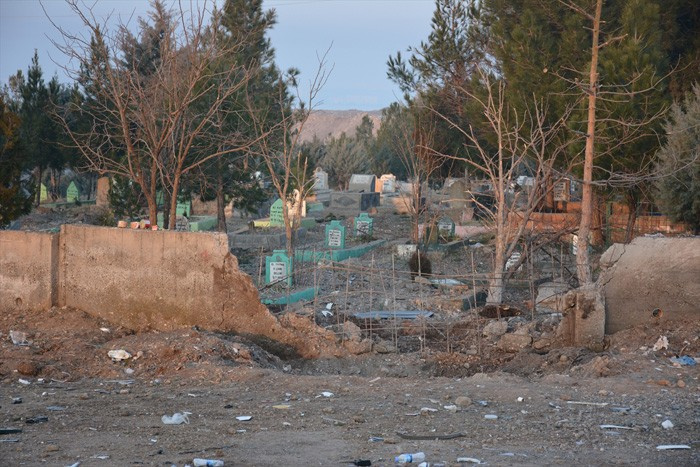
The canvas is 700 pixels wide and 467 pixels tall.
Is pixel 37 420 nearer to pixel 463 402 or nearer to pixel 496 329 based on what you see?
pixel 463 402

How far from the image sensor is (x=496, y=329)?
36.2 ft

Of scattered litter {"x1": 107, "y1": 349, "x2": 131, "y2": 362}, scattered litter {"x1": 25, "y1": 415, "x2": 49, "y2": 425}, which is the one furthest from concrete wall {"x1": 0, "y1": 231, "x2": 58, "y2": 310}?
scattered litter {"x1": 25, "y1": 415, "x2": 49, "y2": 425}

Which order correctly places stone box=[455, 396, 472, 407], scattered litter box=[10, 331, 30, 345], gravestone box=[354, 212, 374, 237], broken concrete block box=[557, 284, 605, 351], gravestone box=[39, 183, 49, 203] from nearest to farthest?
stone box=[455, 396, 472, 407], scattered litter box=[10, 331, 30, 345], broken concrete block box=[557, 284, 605, 351], gravestone box=[354, 212, 374, 237], gravestone box=[39, 183, 49, 203]

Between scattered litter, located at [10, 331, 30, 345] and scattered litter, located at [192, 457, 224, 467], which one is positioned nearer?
scattered litter, located at [192, 457, 224, 467]

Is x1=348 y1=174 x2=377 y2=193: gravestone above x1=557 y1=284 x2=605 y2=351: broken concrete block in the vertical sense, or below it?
above

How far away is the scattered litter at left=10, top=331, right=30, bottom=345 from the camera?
981 centimetres

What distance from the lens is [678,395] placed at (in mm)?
7734

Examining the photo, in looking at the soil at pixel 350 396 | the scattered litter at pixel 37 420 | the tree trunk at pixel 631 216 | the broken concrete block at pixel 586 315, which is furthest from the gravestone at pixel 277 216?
the scattered litter at pixel 37 420

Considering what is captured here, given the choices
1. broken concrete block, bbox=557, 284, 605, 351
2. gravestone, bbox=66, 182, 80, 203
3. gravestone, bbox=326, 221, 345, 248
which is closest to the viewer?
broken concrete block, bbox=557, 284, 605, 351

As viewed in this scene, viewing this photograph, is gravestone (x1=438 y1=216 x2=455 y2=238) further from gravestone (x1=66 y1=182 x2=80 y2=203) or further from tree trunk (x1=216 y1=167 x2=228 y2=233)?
gravestone (x1=66 y1=182 x2=80 y2=203)

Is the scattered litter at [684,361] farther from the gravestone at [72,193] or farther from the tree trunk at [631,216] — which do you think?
the gravestone at [72,193]

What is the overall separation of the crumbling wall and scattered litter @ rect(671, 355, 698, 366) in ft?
3.54

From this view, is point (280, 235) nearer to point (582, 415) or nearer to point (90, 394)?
point (90, 394)

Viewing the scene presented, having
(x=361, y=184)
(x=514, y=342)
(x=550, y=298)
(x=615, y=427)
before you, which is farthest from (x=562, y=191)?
(x=615, y=427)
